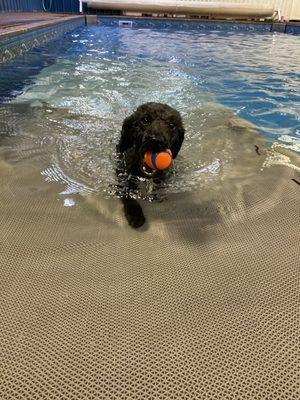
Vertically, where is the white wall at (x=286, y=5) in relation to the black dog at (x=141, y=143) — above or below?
above

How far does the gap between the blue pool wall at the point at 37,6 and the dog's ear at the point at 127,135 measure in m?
13.9

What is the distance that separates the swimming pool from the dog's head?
1.38 ft

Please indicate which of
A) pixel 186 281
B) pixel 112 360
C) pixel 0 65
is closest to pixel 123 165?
pixel 186 281

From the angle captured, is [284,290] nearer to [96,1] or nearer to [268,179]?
[268,179]

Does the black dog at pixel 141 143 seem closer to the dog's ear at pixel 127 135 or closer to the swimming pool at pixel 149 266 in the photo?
the dog's ear at pixel 127 135

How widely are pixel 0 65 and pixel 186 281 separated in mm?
7793

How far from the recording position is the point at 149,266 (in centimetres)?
217

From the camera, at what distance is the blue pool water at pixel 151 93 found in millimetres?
3959

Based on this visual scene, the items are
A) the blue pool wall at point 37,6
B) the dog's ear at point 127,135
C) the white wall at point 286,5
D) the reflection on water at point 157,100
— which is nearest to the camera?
the dog's ear at point 127,135

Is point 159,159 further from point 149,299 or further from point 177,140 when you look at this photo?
point 149,299

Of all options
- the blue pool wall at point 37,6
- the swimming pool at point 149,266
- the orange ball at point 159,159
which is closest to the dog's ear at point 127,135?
the swimming pool at point 149,266

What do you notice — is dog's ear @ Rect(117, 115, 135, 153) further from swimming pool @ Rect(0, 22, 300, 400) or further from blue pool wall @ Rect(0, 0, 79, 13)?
blue pool wall @ Rect(0, 0, 79, 13)

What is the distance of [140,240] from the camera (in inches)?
95.3

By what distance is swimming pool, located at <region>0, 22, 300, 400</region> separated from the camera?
4.97ft
